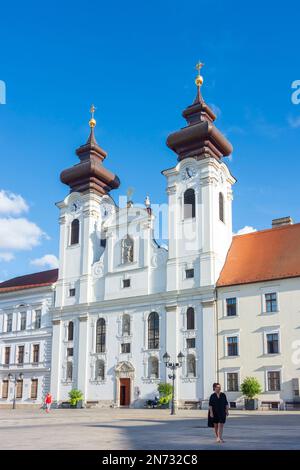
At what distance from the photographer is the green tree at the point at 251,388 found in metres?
35.5

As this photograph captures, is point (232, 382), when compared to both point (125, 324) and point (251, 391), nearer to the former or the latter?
point (251, 391)

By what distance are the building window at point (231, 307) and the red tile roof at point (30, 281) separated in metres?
17.6

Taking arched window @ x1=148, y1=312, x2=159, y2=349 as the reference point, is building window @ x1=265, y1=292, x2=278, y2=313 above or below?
above

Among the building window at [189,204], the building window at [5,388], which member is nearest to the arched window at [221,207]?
the building window at [189,204]

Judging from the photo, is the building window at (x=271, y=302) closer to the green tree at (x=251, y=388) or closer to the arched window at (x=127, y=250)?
the green tree at (x=251, y=388)

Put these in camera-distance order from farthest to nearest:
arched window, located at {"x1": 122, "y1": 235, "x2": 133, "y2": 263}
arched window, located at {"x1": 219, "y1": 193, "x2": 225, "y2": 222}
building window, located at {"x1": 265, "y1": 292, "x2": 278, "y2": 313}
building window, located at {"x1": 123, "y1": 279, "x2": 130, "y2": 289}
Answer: arched window, located at {"x1": 122, "y1": 235, "x2": 133, "y2": 263} < building window, located at {"x1": 123, "y1": 279, "x2": 130, "y2": 289} < arched window, located at {"x1": 219, "y1": 193, "x2": 225, "y2": 222} < building window, located at {"x1": 265, "y1": 292, "x2": 278, "y2": 313}

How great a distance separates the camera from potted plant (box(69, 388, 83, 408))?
1735 inches

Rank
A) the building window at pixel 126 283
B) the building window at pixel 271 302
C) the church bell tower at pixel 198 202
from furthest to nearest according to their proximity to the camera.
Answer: the building window at pixel 126 283 < the church bell tower at pixel 198 202 < the building window at pixel 271 302

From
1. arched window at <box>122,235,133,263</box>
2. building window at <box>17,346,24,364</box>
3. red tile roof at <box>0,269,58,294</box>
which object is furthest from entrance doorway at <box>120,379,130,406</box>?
red tile roof at <box>0,269,58,294</box>

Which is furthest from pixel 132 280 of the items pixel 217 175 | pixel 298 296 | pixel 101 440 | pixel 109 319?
pixel 101 440

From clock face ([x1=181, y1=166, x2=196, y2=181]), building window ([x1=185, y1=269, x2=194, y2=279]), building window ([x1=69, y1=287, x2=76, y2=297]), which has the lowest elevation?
building window ([x1=69, y1=287, x2=76, y2=297])

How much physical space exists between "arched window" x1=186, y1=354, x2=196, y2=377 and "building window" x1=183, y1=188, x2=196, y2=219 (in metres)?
10.4

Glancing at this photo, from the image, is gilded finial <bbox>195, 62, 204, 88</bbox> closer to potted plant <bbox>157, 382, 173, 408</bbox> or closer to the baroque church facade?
the baroque church facade

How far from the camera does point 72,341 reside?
46.9 metres
